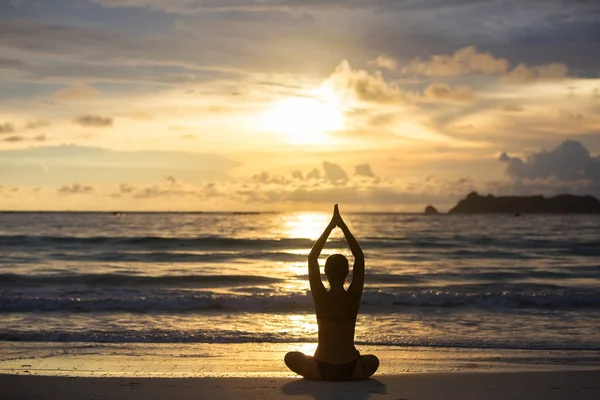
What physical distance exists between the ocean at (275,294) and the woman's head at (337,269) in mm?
5184

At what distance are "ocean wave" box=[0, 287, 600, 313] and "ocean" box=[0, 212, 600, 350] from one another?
5 centimetres

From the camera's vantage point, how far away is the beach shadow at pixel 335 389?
285 inches

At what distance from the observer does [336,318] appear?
7531 mm

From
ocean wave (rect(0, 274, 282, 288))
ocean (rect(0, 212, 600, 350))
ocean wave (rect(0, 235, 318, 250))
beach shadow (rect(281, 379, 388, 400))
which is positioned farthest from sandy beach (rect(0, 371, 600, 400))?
ocean wave (rect(0, 235, 318, 250))

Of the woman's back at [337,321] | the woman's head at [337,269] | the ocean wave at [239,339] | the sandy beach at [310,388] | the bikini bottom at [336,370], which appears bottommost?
the ocean wave at [239,339]

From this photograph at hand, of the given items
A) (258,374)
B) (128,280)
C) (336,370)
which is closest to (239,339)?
(258,374)

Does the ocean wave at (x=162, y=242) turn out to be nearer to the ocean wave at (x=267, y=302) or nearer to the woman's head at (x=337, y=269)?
the ocean wave at (x=267, y=302)

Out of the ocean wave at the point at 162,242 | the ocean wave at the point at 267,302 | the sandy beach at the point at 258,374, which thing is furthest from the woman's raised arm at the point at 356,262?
the ocean wave at the point at 162,242

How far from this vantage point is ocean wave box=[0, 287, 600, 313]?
55.9 feet

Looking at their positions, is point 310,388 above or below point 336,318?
below

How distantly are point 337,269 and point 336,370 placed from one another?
1.38m

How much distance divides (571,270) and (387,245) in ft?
49.5

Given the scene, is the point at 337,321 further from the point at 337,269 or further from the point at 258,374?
the point at 258,374

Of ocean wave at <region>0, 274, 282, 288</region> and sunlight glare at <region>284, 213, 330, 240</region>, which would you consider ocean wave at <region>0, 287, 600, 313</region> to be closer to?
ocean wave at <region>0, 274, 282, 288</region>
